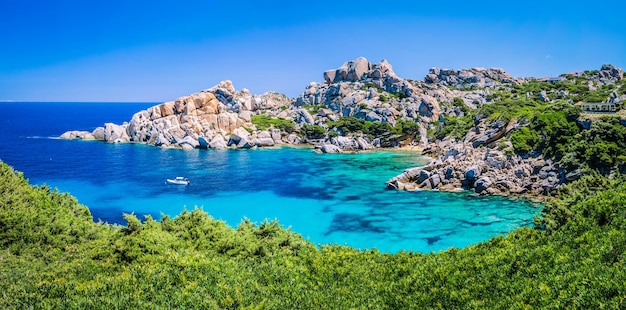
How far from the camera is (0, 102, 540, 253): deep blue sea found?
1593 inches

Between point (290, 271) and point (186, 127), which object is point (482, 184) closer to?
point (290, 271)

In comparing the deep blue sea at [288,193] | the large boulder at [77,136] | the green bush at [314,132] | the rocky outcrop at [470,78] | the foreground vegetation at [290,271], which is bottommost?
the deep blue sea at [288,193]

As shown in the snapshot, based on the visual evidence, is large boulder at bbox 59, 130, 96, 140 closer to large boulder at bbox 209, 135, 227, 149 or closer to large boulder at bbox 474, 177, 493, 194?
large boulder at bbox 209, 135, 227, 149

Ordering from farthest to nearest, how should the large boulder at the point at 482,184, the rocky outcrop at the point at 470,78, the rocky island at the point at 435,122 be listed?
the rocky outcrop at the point at 470,78 → the rocky island at the point at 435,122 → the large boulder at the point at 482,184

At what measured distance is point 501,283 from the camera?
11.1 metres

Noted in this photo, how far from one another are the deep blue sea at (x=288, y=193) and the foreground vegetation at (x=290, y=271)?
11.0 metres

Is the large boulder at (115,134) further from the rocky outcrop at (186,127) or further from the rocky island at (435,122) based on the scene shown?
the rocky island at (435,122)

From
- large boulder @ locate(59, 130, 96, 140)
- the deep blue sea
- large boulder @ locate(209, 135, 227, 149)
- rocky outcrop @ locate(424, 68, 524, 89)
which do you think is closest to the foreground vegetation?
the deep blue sea

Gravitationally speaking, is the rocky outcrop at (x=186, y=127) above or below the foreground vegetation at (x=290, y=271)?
above

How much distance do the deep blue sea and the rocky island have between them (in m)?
6.21

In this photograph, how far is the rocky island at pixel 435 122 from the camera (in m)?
53.0

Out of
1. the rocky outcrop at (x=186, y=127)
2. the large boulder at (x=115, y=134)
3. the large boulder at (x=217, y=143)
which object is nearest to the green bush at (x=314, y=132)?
the rocky outcrop at (x=186, y=127)

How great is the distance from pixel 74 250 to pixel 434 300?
15.1 m

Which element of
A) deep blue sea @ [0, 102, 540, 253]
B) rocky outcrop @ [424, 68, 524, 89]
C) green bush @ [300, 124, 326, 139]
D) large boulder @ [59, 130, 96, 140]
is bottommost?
deep blue sea @ [0, 102, 540, 253]
